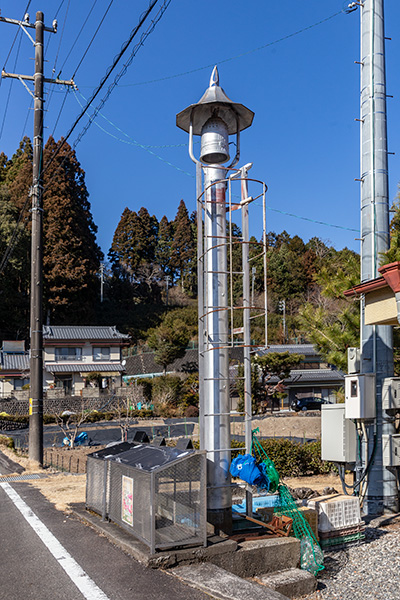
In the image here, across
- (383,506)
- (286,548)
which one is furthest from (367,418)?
(286,548)

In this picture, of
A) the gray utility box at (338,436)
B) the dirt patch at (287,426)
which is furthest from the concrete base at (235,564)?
the dirt patch at (287,426)

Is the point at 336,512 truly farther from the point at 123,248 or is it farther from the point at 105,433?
the point at 123,248

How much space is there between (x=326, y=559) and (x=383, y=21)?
29.2ft

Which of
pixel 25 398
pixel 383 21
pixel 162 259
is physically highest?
pixel 162 259

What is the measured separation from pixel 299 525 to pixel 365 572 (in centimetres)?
97

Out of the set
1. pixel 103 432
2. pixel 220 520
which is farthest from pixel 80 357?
pixel 220 520

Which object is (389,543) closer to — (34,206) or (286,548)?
(286,548)

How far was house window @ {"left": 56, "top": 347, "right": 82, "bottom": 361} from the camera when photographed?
1809 inches

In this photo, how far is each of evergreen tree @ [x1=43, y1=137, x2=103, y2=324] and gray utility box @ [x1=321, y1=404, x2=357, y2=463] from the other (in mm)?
45711

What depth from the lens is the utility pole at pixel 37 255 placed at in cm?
1338

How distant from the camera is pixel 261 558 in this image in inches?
220

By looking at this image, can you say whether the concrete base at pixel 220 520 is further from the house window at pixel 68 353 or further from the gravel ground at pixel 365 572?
the house window at pixel 68 353

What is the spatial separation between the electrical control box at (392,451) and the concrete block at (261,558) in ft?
11.2

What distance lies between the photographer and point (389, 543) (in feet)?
24.4
